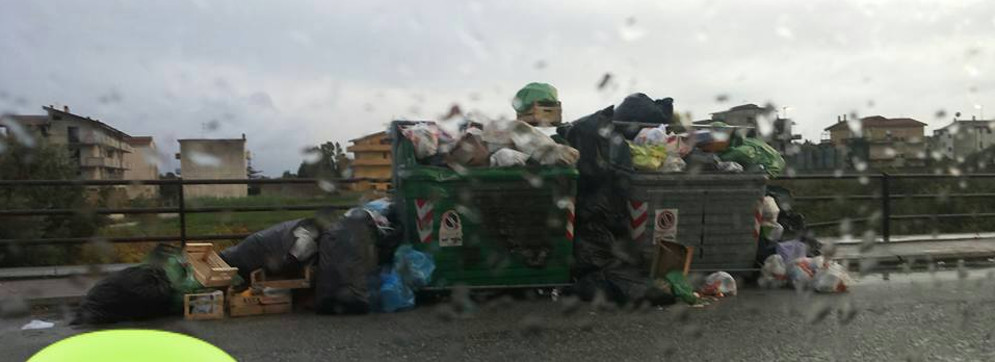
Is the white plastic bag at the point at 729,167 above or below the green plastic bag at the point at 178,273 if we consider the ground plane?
above

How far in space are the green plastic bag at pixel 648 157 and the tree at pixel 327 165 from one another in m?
2.95

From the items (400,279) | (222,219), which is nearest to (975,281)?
(400,279)

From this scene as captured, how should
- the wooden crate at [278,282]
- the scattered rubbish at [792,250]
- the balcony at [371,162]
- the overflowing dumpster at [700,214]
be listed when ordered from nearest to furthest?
the wooden crate at [278,282] → the overflowing dumpster at [700,214] → the scattered rubbish at [792,250] → the balcony at [371,162]

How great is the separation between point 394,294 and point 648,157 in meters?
2.73

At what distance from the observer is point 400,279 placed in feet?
21.9

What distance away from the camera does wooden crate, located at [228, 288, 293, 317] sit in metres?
6.31

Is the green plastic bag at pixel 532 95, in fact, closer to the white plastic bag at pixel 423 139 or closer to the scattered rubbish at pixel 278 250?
the white plastic bag at pixel 423 139

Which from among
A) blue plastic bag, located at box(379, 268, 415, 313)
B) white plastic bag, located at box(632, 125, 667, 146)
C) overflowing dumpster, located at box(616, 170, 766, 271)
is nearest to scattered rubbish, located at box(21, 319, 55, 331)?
blue plastic bag, located at box(379, 268, 415, 313)

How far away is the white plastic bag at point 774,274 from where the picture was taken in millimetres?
7715

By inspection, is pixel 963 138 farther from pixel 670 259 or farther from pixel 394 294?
pixel 394 294

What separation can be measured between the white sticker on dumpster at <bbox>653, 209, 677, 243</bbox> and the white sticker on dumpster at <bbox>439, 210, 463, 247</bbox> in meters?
1.84

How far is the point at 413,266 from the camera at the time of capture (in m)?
6.80

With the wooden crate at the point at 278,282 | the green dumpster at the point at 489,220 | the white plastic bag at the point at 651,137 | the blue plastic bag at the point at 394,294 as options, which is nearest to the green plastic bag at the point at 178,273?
the wooden crate at the point at 278,282

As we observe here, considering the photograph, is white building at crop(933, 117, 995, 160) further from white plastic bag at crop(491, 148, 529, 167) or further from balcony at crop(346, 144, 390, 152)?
balcony at crop(346, 144, 390, 152)
